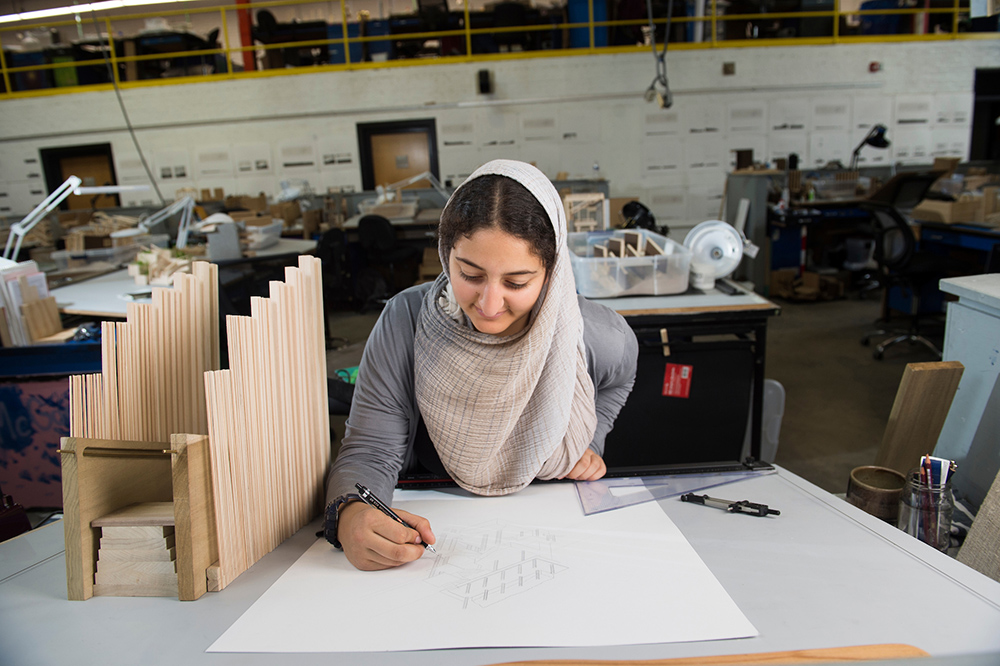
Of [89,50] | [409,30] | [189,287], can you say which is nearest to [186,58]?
[89,50]

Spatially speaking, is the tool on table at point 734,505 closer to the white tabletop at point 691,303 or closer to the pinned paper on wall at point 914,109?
the white tabletop at point 691,303

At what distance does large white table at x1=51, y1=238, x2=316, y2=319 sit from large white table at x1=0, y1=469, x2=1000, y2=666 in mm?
2119

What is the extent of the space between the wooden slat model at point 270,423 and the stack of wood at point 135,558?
6cm

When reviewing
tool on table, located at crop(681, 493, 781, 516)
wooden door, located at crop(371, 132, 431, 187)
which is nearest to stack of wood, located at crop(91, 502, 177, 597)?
tool on table, located at crop(681, 493, 781, 516)

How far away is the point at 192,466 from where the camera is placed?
29.9 inches

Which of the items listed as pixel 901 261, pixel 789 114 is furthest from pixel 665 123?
pixel 901 261

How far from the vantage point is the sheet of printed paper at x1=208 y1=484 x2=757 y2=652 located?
0.71m

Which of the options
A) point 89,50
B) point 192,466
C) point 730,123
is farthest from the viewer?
point 89,50

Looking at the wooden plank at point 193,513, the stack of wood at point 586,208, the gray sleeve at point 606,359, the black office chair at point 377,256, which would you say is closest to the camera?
the wooden plank at point 193,513

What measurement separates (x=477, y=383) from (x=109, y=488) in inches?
21.4

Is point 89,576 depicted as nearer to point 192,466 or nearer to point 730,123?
point 192,466

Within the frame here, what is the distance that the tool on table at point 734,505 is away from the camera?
95cm

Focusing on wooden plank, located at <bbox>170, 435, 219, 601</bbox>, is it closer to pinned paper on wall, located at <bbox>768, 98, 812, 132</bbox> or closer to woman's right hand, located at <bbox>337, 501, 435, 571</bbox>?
woman's right hand, located at <bbox>337, 501, 435, 571</bbox>

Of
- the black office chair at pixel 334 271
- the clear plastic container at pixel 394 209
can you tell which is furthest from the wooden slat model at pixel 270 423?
the clear plastic container at pixel 394 209
